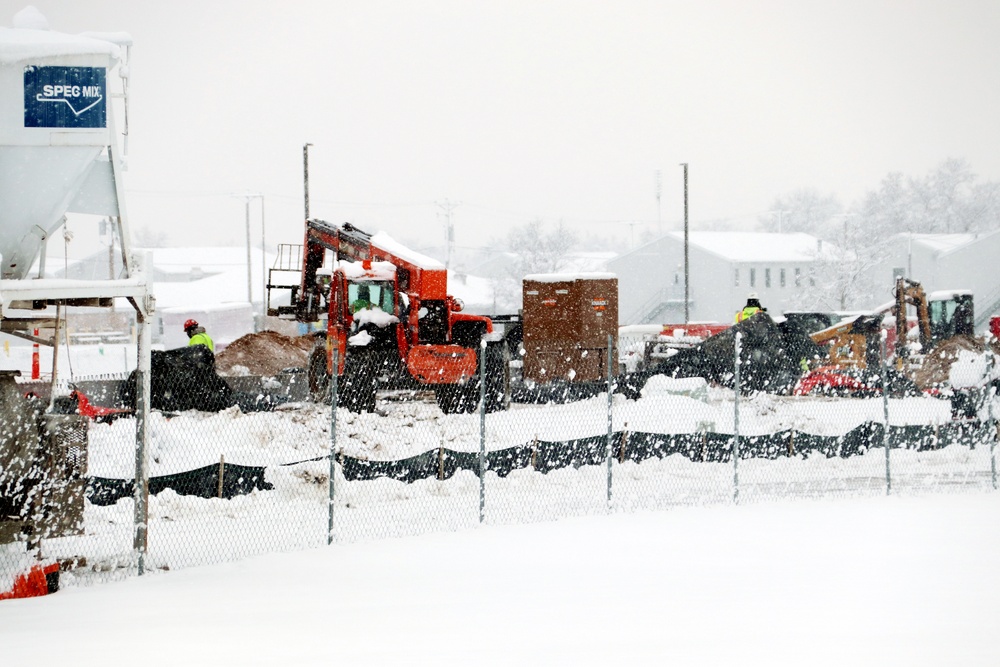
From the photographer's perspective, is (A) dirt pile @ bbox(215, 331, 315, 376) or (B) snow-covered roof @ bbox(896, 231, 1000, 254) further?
(B) snow-covered roof @ bbox(896, 231, 1000, 254)

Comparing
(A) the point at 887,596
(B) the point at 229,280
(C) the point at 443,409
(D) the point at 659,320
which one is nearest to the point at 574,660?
(A) the point at 887,596

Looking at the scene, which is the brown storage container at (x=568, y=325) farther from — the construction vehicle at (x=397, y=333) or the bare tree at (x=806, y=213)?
the bare tree at (x=806, y=213)

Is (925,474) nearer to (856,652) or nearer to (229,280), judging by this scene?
(856,652)

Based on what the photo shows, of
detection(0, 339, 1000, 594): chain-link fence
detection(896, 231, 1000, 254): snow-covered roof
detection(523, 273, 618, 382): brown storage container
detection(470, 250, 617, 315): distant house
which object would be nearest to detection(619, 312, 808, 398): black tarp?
detection(523, 273, 618, 382): brown storage container

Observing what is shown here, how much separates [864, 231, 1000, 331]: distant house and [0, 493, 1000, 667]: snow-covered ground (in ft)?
202

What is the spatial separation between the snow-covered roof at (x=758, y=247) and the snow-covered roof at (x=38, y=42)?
6757 cm

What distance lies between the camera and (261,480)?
13266 millimetres

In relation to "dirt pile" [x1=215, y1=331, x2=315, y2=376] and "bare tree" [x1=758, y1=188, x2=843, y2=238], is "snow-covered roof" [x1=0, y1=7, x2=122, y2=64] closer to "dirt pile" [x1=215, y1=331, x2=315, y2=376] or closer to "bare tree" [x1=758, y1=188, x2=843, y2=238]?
"dirt pile" [x1=215, y1=331, x2=315, y2=376]

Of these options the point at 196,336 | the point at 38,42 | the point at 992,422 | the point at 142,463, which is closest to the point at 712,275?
the point at 196,336

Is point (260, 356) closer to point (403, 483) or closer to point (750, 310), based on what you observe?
point (750, 310)

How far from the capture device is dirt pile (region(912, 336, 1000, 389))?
26.6m

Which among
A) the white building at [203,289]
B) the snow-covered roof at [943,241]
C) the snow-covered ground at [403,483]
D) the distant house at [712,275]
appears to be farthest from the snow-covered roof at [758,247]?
the snow-covered ground at [403,483]

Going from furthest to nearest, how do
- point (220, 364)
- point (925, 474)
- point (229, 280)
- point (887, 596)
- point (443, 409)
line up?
point (229, 280) → point (220, 364) → point (443, 409) → point (925, 474) → point (887, 596)

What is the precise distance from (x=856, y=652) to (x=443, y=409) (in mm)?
14275
